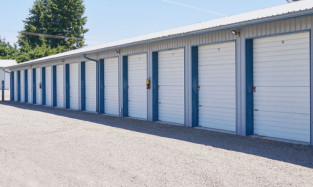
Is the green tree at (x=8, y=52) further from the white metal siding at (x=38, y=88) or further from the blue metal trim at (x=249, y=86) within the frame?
the blue metal trim at (x=249, y=86)

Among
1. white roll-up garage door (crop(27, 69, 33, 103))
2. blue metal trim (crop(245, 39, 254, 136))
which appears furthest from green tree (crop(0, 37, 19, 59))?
blue metal trim (crop(245, 39, 254, 136))

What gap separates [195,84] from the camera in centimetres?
1028

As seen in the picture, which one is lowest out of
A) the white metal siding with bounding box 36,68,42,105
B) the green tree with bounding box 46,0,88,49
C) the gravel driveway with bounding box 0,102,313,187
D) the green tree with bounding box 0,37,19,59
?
the gravel driveway with bounding box 0,102,313,187

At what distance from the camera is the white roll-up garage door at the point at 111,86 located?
559 inches

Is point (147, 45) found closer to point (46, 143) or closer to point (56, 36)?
point (46, 143)

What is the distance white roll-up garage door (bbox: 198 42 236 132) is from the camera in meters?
9.20

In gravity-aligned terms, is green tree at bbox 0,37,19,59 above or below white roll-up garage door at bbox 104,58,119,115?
above

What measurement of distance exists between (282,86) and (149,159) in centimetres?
400

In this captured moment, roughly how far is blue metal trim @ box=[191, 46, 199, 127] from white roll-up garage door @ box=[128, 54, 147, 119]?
273cm

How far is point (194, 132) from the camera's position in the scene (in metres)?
9.27

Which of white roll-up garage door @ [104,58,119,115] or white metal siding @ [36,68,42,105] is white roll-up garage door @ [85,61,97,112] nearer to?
white roll-up garage door @ [104,58,119,115]

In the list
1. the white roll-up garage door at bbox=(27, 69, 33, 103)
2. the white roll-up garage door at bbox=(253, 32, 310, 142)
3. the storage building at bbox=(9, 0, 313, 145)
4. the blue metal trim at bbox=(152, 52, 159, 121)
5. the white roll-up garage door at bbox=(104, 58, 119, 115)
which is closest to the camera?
the white roll-up garage door at bbox=(253, 32, 310, 142)

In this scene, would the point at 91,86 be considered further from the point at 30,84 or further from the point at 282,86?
the point at 282,86

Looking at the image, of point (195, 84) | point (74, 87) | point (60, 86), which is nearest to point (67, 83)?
point (74, 87)
